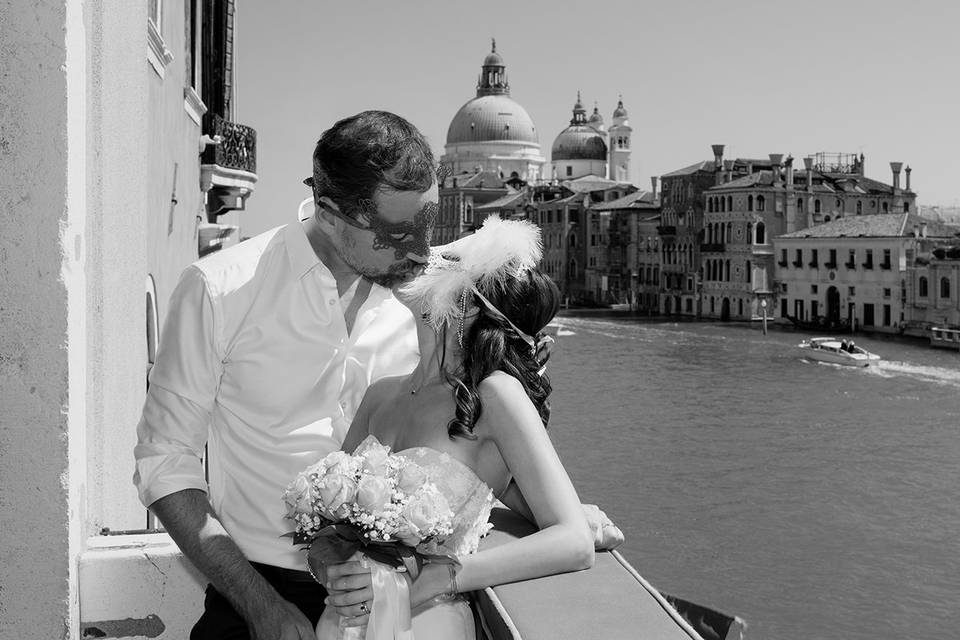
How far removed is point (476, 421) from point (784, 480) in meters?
14.2

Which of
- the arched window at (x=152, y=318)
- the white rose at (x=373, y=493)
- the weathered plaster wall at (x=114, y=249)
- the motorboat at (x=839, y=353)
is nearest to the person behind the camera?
the white rose at (x=373, y=493)

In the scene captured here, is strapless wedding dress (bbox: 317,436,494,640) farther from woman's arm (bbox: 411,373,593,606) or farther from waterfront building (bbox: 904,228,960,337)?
waterfront building (bbox: 904,228,960,337)

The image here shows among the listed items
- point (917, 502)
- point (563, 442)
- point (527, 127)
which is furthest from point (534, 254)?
point (527, 127)

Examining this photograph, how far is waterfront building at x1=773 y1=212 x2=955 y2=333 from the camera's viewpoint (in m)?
30.1

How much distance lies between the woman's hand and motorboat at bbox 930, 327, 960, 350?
1071 inches

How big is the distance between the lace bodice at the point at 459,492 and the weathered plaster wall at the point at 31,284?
416 millimetres

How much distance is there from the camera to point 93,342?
4.88 ft

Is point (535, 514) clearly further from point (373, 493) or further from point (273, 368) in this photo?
point (273, 368)

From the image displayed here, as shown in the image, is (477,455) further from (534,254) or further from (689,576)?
(689,576)

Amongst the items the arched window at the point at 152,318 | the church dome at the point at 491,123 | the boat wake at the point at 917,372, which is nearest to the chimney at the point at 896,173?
the boat wake at the point at 917,372

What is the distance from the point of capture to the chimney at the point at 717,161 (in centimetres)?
3869

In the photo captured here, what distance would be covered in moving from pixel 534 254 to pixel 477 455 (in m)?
0.26

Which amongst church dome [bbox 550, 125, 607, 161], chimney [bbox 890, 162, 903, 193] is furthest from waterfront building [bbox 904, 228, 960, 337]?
church dome [bbox 550, 125, 607, 161]

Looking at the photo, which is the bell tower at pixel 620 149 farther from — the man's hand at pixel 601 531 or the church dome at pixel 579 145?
the man's hand at pixel 601 531
